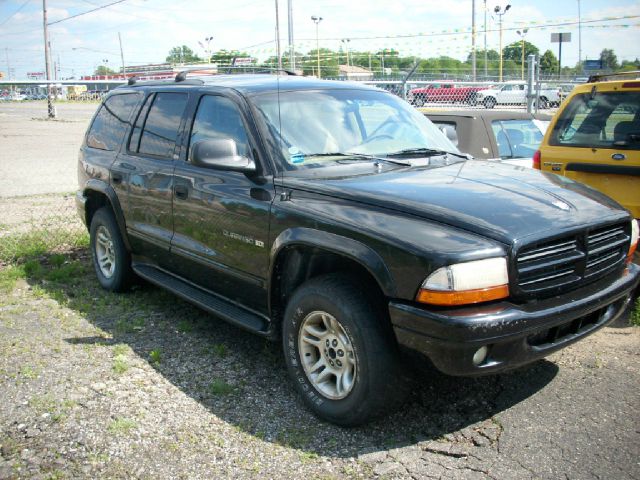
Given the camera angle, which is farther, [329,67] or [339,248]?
[329,67]

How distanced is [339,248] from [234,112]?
1493 mm

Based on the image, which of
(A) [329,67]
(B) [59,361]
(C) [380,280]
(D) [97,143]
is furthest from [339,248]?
(A) [329,67]

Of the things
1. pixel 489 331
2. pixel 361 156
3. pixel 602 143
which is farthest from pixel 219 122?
pixel 602 143

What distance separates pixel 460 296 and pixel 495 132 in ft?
17.4

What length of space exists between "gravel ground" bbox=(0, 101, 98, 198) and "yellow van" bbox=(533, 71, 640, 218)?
904 centimetres

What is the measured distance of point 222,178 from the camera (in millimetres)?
4160

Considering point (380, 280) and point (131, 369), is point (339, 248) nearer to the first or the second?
point (380, 280)

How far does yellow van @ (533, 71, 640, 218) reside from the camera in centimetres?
512

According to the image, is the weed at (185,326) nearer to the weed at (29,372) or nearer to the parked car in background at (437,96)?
the weed at (29,372)

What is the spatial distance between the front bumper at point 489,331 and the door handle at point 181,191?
2.04m

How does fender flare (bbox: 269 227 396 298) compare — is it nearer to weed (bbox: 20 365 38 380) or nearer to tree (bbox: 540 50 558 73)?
weed (bbox: 20 365 38 380)

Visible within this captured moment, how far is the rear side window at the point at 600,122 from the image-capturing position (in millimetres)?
5254

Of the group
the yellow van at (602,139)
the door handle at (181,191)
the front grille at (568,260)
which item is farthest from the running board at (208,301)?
the yellow van at (602,139)

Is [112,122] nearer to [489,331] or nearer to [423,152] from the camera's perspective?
[423,152]
